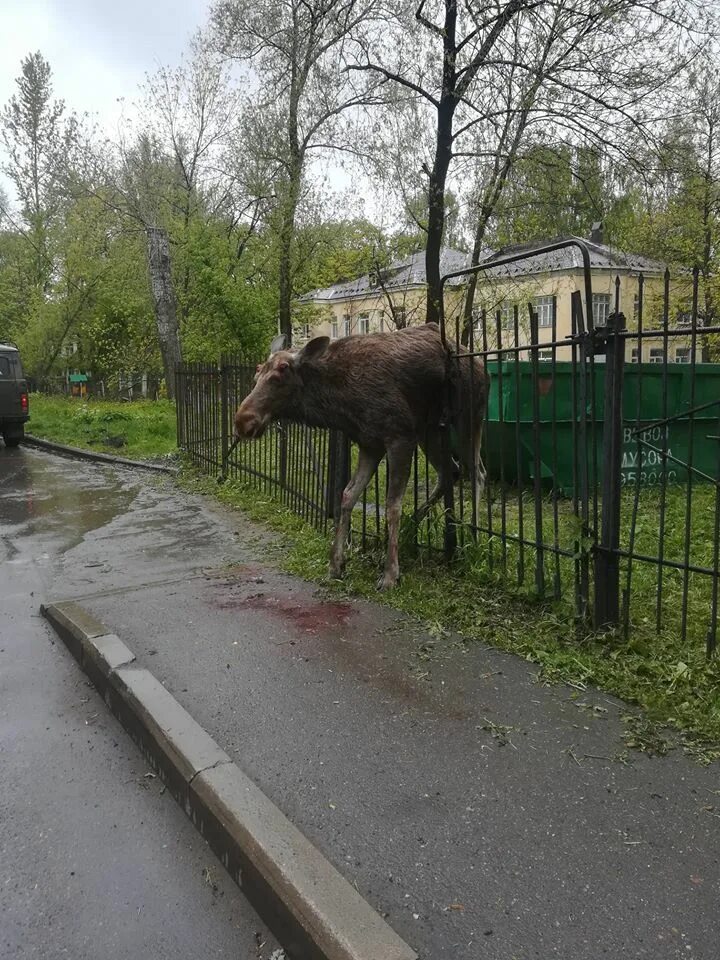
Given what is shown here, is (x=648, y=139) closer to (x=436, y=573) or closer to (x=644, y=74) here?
(x=644, y=74)

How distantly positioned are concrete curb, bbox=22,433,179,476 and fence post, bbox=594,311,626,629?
990 centimetres

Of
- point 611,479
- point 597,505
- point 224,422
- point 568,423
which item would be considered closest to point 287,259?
point 224,422

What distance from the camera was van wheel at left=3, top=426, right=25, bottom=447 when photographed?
18516 millimetres

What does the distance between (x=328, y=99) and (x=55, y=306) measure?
18113 millimetres

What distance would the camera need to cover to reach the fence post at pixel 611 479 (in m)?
4.16

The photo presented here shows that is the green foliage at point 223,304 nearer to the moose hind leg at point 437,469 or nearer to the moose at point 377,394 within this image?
the moose hind leg at point 437,469

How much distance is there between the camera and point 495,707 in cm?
373

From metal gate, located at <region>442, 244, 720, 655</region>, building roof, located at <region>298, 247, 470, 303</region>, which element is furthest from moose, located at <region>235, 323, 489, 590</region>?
building roof, located at <region>298, 247, 470, 303</region>

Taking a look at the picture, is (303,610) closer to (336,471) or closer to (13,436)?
(336,471)

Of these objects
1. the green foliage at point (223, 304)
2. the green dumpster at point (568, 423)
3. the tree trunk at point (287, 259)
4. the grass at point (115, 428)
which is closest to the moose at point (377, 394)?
the green dumpster at point (568, 423)

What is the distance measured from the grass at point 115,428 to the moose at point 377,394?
401 inches

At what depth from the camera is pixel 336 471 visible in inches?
282

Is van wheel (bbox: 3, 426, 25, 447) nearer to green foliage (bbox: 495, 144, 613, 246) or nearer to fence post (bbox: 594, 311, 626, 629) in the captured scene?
green foliage (bbox: 495, 144, 613, 246)

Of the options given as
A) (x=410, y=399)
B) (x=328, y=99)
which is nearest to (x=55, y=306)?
(x=328, y=99)
